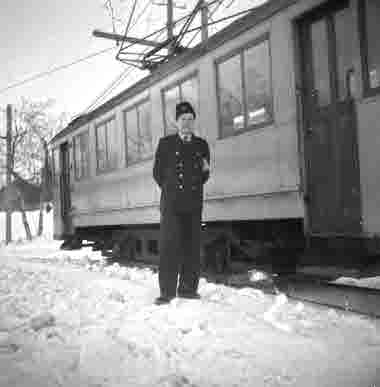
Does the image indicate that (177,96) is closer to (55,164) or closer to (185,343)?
(185,343)

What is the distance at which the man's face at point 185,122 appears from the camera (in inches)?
155

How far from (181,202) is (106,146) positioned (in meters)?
4.60

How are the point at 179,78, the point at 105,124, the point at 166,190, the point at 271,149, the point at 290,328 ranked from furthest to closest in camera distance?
the point at 105,124 < the point at 179,78 < the point at 271,149 < the point at 166,190 < the point at 290,328

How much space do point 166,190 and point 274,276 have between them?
1.87 metres

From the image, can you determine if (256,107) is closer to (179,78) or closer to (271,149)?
(271,149)

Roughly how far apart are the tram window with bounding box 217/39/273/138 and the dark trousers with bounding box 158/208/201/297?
56.4 inches

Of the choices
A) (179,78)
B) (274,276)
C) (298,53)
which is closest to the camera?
(298,53)

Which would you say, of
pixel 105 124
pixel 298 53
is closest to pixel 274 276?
pixel 298 53

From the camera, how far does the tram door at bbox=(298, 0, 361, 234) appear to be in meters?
3.90

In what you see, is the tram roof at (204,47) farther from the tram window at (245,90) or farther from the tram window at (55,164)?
the tram window at (55,164)

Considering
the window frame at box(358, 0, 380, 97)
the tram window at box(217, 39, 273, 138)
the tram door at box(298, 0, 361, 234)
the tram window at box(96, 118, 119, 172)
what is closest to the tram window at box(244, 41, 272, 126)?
the tram window at box(217, 39, 273, 138)

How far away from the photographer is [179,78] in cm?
607

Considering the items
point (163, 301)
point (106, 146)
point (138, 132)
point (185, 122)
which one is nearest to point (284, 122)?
point (185, 122)

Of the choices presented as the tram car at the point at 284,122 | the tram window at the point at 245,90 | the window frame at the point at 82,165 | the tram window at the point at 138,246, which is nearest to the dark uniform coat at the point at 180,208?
the tram car at the point at 284,122
